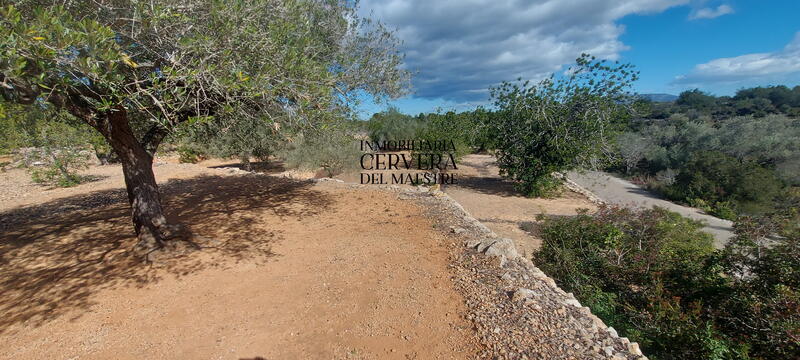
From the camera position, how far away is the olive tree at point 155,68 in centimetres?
234

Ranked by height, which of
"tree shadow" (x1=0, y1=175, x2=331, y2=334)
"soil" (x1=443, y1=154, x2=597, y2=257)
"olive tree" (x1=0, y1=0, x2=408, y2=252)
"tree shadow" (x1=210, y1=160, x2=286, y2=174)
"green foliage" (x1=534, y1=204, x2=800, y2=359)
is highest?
"olive tree" (x1=0, y1=0, x2=408, y2=252)

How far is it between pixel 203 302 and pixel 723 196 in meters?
22.5

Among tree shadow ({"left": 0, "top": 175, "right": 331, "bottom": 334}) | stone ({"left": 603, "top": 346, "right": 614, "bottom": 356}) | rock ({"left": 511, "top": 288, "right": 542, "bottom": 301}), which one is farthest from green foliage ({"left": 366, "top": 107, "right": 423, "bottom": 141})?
stone ({"left": 603, "top": 346, "right": 614, "bottom": 356})

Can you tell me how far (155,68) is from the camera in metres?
3.65

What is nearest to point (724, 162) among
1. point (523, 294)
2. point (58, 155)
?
point (523, 294)

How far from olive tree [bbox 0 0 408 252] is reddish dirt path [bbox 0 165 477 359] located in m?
0.90

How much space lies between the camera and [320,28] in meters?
5.74

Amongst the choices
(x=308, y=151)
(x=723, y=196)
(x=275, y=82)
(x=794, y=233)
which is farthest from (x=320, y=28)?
(x=723, y=196)

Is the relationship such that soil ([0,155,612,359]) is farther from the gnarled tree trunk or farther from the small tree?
the small tree

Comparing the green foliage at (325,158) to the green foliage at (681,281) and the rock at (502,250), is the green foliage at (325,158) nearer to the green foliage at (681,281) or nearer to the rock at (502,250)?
the green foliage at (681,281)

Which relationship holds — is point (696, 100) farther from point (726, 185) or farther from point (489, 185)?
point (489, 185)

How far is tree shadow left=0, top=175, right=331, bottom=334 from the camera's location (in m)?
3.37

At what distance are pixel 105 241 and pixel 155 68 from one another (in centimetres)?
299

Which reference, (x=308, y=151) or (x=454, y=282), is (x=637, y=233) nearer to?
(x=454, y=282)
